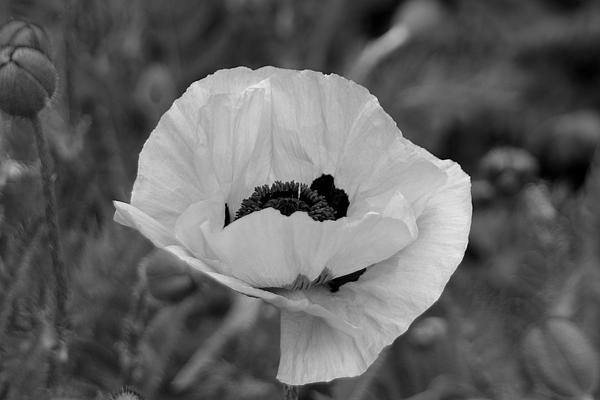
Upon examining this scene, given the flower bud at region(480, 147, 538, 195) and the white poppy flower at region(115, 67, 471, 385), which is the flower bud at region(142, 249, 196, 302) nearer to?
the white poppy flower at region(115, 67, 471, 385)

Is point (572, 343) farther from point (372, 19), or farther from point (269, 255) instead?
point (372, 19)

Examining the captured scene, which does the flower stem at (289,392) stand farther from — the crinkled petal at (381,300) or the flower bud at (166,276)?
the flower bud at (166,276)

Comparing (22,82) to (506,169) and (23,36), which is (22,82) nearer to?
(23,36)

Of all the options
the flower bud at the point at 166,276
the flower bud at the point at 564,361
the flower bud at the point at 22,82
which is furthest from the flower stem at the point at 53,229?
the flower bud at the point at 564,361

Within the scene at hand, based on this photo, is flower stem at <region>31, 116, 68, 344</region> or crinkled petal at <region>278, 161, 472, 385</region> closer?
crinkled petal at <region>278, 161, 472, 385</region>

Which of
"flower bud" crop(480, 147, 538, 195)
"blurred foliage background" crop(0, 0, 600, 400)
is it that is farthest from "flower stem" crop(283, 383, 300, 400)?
"flower bud" crop(480, 147, 538, 195)

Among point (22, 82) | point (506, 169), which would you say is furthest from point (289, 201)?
point (506, 169)

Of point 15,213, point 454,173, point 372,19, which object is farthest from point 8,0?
point 372,19
